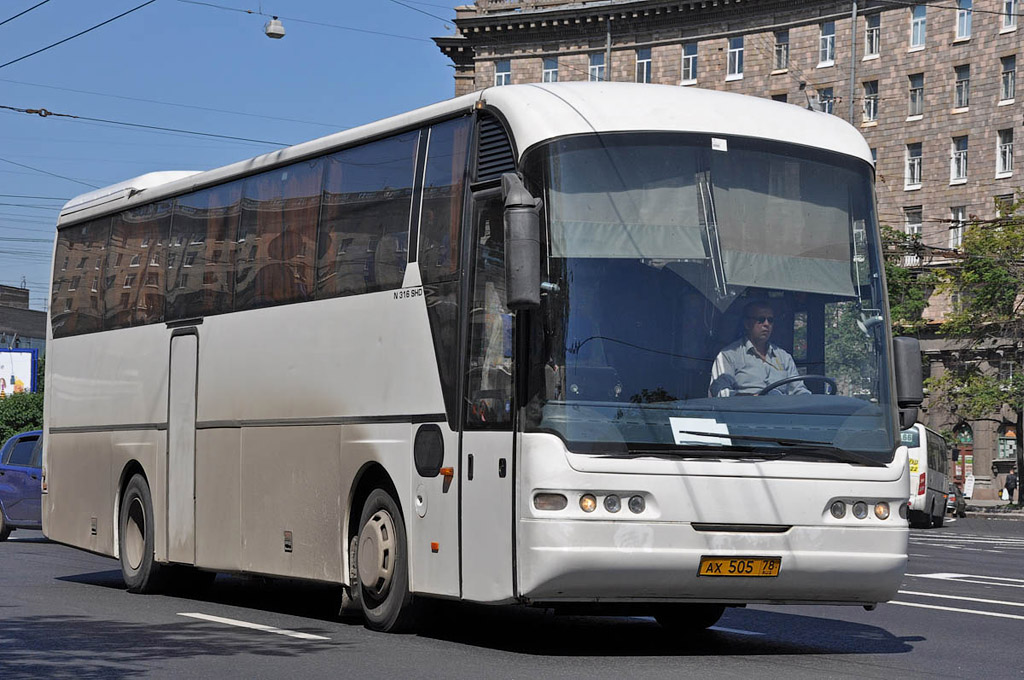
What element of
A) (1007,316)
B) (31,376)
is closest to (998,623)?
(1007,316)

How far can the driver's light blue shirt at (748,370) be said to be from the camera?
10125mm

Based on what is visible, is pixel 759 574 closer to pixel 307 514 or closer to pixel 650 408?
pixel 650 408

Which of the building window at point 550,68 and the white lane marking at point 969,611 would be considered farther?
the building window at point 550,68

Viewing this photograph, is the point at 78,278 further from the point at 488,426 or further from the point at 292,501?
the point at 488,426

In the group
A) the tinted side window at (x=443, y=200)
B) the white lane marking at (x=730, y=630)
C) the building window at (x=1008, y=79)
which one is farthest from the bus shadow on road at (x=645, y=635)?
the building window at (x=1008, y=79)

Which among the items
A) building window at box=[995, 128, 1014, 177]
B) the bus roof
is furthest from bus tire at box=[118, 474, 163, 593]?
building window at box=[995, 128, 1014, 177]

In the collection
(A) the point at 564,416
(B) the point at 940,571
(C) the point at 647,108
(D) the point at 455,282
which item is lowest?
(B) the point at 940,571

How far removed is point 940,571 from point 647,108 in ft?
38.2

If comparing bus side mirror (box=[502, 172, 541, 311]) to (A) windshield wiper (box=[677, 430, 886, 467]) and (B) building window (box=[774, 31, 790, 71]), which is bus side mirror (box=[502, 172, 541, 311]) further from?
(B) building window (box=[774, 31, 790, 71])

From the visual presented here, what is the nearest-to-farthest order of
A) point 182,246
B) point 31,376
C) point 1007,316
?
point 182,246, point 1007,316, point 31,376

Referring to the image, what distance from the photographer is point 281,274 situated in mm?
13602

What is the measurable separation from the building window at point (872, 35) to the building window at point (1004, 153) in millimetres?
7139

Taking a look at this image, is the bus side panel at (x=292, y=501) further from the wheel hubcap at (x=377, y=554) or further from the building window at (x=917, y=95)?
the building window at (x=917, y=95)

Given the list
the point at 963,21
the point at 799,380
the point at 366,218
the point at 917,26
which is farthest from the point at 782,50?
the point at 799,380
